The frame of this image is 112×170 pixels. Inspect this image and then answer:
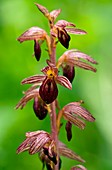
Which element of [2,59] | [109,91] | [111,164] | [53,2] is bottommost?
[111,164]

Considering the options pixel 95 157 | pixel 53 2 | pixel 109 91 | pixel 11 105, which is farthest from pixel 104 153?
pixel 53 2

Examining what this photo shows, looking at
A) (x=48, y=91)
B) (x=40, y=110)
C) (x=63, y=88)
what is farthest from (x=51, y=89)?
(x=63, y=88)

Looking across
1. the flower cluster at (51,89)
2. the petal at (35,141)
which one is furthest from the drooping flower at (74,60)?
the petal at (35,141)

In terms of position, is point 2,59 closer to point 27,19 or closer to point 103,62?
point 27,19

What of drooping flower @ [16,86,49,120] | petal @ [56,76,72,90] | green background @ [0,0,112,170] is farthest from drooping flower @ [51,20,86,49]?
green background @ [0,0,112,170]

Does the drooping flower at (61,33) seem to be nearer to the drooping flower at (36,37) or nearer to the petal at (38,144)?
the drooping flower at (36,37)

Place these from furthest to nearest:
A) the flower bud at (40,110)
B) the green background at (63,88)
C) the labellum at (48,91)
Result: 1. the green background at (63,88)
2. the flower bud at (40,110)
3. the labellum at (48,91)

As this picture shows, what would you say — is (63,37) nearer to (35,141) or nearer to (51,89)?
(51,89)

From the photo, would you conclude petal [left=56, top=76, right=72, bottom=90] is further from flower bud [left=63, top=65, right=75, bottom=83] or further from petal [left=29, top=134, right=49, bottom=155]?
petal [left=29, top=134, right=49, bottom=155]
